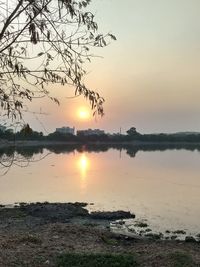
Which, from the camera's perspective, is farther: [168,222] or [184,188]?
[184,188]

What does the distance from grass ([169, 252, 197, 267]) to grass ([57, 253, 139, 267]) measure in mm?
862

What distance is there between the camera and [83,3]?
7.02 m

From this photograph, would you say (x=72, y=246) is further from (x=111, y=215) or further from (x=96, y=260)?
(x=111, y=215)

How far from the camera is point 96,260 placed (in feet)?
36.1

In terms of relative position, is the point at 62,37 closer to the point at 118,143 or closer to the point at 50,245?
the point at 50,245

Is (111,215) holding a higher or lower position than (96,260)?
lower

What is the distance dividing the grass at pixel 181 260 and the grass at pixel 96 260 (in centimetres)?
86

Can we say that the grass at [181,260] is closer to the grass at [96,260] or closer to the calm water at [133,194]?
the grass at [96,260]

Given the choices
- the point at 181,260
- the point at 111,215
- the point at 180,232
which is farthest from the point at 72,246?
the point at 111,215

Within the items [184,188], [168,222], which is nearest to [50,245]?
[168,222]

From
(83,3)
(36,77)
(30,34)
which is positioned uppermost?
(83,3)

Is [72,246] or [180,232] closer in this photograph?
[72,246]

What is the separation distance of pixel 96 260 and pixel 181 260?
1.94m

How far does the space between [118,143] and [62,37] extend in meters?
162
